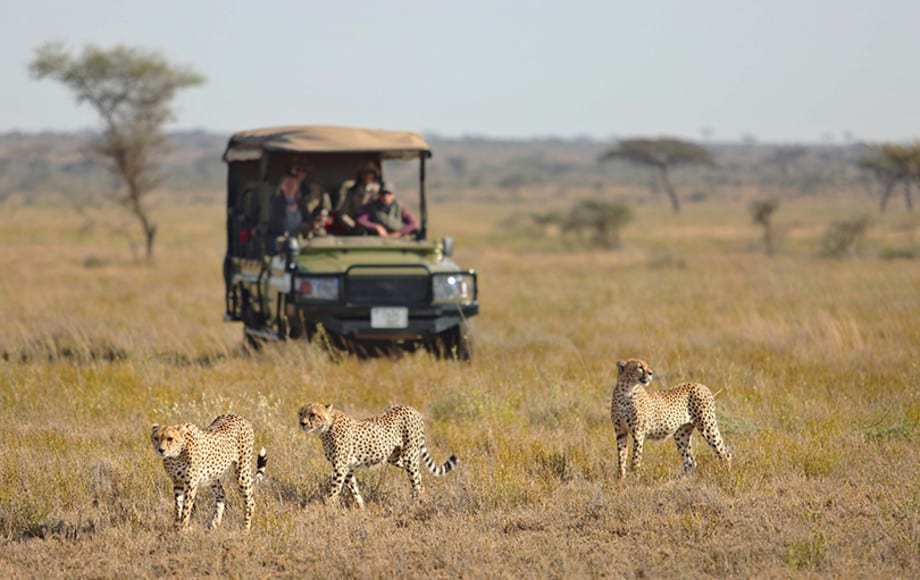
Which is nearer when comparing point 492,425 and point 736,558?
point 736,558

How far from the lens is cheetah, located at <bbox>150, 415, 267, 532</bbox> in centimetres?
661

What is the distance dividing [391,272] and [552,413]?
2848 mm

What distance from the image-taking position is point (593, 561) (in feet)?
21.1

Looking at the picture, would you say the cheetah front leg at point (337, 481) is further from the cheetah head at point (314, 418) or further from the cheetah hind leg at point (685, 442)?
the cheetah hind leg at point (685, 442)

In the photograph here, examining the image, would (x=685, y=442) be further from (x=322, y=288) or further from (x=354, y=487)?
(x=322, y=288)

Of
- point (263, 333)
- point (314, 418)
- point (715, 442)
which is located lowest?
point (263, 333)

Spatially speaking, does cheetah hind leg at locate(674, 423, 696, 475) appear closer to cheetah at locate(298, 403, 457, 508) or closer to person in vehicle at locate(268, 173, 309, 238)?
cheetah at locate(298, 403, 457, 508)

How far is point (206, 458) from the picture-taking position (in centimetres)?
683

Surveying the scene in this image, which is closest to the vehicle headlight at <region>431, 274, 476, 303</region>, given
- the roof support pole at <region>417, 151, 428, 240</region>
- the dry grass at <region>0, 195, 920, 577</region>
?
the dry grass at <region>0, 195, 920, 577</region>

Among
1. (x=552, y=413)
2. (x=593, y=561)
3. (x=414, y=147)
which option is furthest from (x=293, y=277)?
(x=593, y=561)

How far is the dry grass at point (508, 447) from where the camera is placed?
21.6 ft

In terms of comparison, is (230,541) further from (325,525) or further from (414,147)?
(414,147)

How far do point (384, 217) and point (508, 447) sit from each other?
527 cm

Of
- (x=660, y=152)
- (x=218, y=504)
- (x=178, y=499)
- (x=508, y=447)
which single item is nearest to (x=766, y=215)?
(x=508, y=447)
